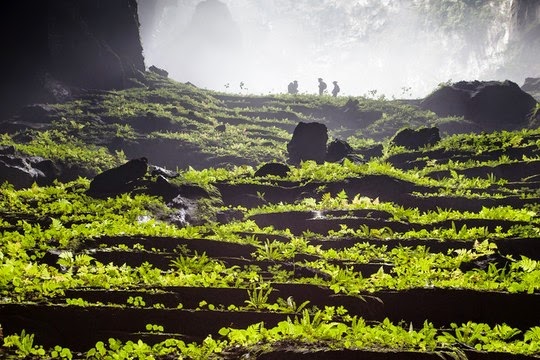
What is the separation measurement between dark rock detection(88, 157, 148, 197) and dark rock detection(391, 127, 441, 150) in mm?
19149

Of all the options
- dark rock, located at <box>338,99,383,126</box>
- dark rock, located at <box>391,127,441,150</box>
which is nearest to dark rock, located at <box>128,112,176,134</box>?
dark rock, located at <box>391,127,441,150</box>

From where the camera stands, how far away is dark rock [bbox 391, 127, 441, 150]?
28.4 m

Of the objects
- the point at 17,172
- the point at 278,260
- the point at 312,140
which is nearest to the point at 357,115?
the point at 312,140

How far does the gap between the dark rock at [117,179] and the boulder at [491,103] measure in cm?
4081

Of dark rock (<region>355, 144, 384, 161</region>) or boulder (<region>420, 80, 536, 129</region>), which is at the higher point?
boulder (<region>420, 80, 536, 129</region>)

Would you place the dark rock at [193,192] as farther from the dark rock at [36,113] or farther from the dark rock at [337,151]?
the dark rock at [36,113]

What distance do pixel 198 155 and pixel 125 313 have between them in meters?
28.7

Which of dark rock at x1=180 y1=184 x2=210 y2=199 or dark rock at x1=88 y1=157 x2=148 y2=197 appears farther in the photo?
dark rock at x1=180 y1=184 x2=210 y2=199

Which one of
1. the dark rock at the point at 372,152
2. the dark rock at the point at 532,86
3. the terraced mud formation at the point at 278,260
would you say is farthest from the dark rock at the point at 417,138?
the dark rock at the point at 532,86

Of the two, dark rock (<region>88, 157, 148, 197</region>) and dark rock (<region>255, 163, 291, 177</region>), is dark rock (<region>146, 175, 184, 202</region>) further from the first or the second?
dark rock (<region>255, 163, 291, 177</region>)

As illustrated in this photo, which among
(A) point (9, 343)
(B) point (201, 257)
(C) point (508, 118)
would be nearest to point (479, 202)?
(B) point (201, 257)

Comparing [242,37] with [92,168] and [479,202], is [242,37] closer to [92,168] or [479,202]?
[92,168]

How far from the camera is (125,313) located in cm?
641

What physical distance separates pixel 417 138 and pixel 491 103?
75.7 ft
